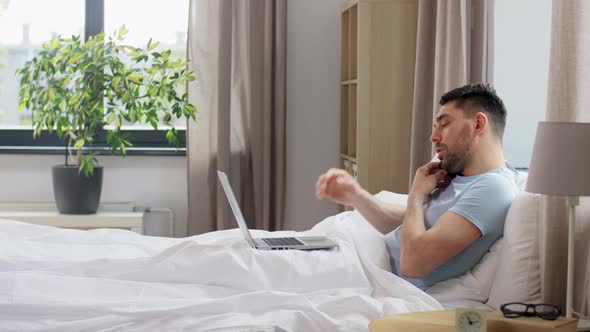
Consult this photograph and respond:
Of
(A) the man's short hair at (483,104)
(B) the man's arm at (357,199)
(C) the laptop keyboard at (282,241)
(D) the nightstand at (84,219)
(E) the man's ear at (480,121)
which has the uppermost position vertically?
(A) the man's short hair at (483,104)

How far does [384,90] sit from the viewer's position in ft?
13.5

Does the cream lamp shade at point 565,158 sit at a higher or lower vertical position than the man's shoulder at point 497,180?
higher

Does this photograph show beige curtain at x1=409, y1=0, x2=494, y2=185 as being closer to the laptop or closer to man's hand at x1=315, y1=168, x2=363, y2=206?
man's hand at x1=315, y1=168, x2=363, y2=206

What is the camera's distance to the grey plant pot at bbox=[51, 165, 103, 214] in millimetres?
4391

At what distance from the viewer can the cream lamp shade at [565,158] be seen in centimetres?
180

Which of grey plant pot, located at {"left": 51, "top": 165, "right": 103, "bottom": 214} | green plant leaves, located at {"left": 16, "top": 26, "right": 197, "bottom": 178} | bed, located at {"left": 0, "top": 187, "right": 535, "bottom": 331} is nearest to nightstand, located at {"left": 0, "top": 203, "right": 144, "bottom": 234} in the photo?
grey plant pot, located at {"left": 51, "top": 165, "right": 103, "bottom": 214}

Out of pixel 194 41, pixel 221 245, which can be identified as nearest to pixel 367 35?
pixel 194 41

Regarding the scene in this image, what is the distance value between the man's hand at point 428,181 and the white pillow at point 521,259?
0.37 metres

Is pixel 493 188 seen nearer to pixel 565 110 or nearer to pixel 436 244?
pixel 436 244

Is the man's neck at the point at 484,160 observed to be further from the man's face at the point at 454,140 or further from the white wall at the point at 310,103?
the white wall at the point at 310,103

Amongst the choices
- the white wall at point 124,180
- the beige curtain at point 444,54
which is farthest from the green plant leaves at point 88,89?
the beige curtain at point 444,54

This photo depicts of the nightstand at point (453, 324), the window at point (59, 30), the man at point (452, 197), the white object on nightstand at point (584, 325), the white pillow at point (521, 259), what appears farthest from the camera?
the window at point (59, 30)

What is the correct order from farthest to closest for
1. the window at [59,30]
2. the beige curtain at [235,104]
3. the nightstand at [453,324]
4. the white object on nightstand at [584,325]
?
the window at [59,30], the beige curtain at [235,104], the white object on nightstand at [584,325], the nightstand at [453,324]

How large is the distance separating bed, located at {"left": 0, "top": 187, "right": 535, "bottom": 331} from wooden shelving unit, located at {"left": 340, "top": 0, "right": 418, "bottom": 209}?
1.45 metres
